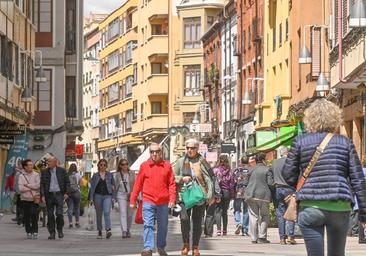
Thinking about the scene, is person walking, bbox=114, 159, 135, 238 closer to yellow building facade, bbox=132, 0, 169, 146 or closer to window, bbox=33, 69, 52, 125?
window, bbox=33, 69, 52, 125

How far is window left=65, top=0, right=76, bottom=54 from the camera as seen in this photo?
61250 mm

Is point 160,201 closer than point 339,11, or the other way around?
point 160,201

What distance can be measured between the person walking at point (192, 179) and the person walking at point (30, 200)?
7405mm

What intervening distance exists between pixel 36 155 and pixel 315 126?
49.0 m

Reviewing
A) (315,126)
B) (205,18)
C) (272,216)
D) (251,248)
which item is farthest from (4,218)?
(205,18)

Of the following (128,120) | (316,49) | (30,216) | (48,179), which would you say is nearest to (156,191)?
(48,179)

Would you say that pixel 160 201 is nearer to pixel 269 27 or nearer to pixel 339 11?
pixel 339 11

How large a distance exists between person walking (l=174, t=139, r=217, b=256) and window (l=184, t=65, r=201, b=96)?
229 feet

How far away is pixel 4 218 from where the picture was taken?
40469 mm

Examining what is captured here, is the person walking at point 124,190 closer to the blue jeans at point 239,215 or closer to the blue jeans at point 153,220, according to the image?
the blue jeans at point 239,215

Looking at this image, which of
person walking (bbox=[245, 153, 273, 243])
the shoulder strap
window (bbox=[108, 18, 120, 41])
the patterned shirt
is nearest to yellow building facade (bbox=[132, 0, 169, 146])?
window (bbox=[108, 18, 120, 41])

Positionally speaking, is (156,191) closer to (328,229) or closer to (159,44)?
(328,229)

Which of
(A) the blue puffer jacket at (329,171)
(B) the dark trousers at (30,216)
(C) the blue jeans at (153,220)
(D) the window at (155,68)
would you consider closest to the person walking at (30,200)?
(B) the dark trousers at (30,216)

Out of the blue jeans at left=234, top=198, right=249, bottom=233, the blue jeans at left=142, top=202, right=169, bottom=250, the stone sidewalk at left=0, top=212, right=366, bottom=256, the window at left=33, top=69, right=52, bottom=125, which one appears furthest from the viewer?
the window at left=33, top=69, right=52, bottom=125
